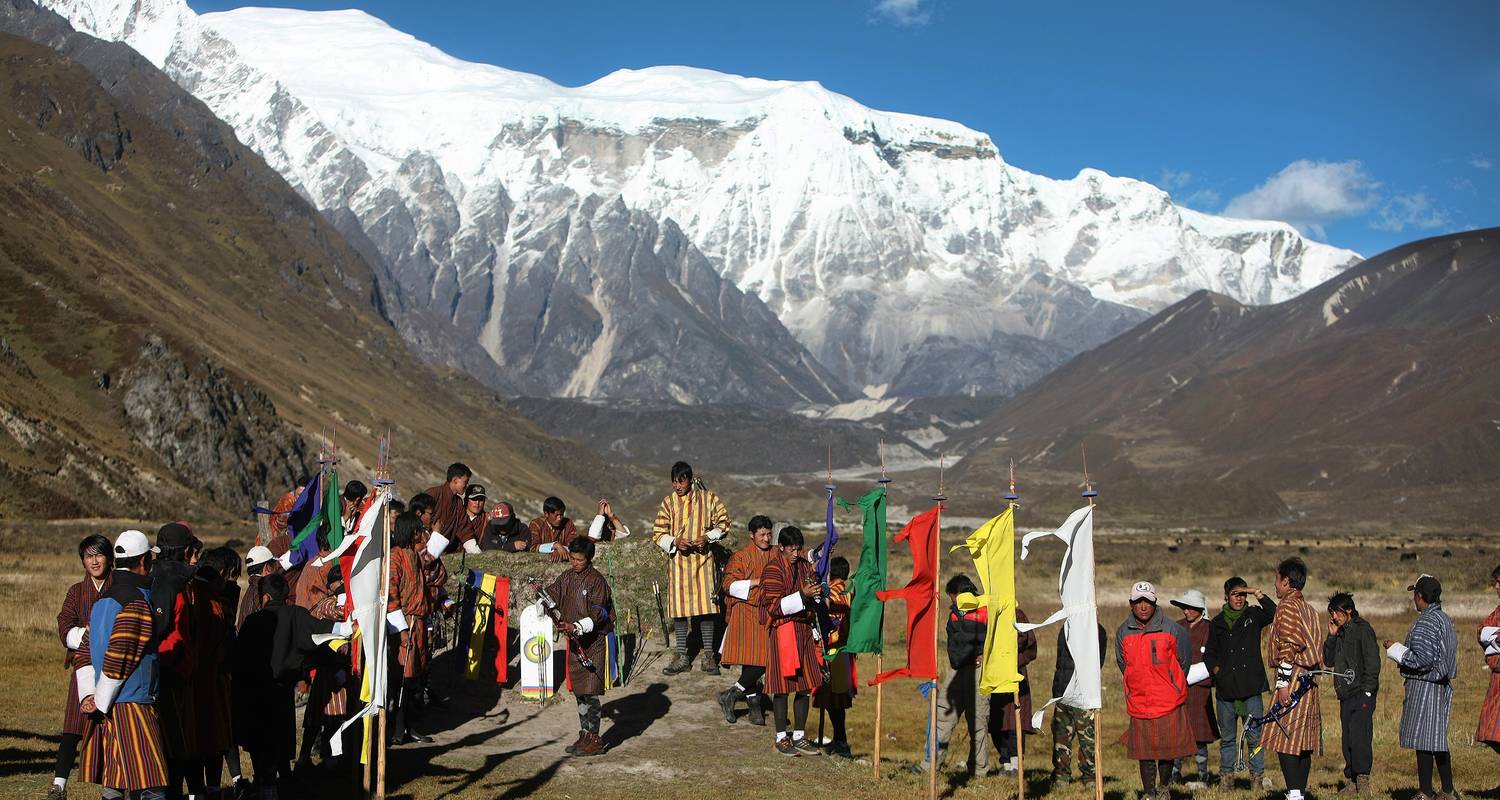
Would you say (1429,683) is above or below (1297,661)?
below

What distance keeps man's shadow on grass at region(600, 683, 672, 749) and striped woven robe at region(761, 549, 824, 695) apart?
7.33 ft

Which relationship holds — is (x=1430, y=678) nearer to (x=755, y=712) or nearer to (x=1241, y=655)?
(x=1241, y=655)

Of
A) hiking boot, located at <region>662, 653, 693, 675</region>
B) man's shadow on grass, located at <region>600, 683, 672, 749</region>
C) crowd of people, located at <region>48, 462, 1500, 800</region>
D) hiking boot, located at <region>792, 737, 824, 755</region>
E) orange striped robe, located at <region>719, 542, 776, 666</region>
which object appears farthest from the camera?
hiking boot, located at <region>662, 653, 693, 675</region>

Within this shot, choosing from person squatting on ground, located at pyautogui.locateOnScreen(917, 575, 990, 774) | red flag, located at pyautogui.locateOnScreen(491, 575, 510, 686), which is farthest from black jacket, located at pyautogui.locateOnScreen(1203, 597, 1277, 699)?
red flag, located at pyautogui.locateOnScreen(491, 575, 510, 686)

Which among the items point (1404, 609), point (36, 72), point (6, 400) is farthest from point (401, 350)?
point (1404, 609)

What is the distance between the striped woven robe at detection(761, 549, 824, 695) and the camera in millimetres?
15234

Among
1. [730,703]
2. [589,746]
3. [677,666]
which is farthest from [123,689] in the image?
[677,666]

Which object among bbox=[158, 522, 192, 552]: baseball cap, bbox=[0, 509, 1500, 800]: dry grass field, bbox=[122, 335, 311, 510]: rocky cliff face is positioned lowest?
bbox=[0, 509, 1500, 800]: dry grass field

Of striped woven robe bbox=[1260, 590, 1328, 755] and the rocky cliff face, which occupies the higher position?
the rocky cliff face

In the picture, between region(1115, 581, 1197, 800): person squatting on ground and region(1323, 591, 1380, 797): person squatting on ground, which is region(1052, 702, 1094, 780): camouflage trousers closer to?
region(1115, 581, 1197, 800): person squatting on ground

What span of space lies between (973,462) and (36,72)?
391ft

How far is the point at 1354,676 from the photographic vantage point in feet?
46.8

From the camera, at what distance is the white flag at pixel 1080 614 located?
40.8 ft

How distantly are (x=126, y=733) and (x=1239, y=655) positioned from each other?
11.1 meters
